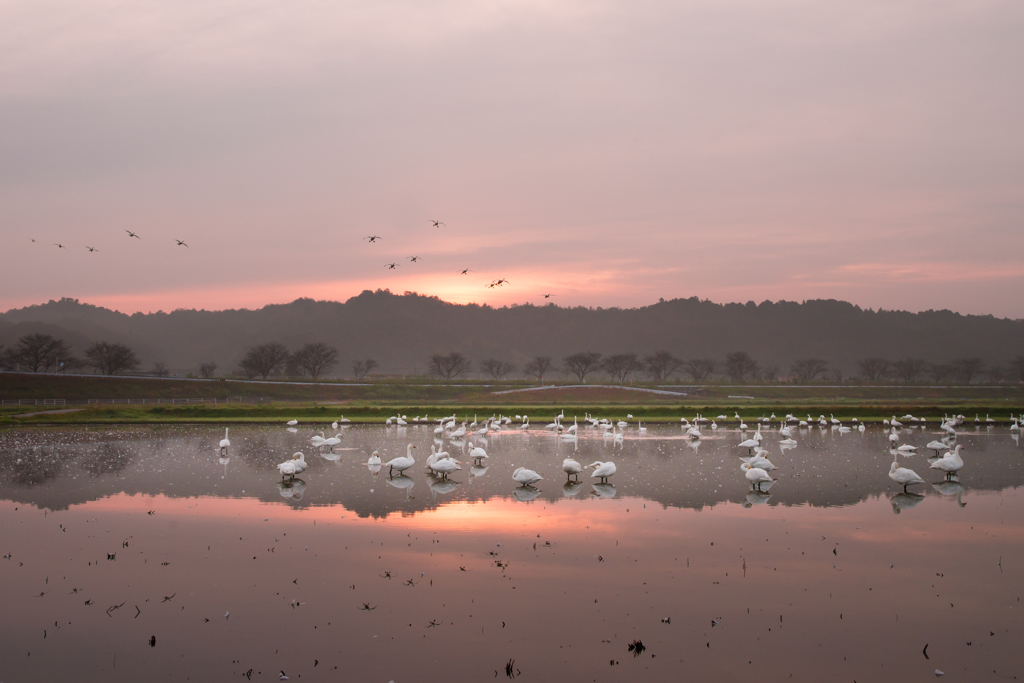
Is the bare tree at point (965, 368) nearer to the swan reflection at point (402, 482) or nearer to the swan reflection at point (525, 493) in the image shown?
the swan reflection at point (525, 493)

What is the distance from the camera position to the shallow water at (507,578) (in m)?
10.2

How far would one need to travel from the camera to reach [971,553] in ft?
51.1

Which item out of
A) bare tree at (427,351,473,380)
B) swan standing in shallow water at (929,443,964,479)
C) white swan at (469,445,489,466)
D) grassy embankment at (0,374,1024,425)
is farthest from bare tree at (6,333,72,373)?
swan standing in shallow water at (929,443,964,479)

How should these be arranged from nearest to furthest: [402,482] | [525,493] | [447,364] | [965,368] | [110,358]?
[525,493]
[402,482]
[110,358]
[447,364]
[965,368]

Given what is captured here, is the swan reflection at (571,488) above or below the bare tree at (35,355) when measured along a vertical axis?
below

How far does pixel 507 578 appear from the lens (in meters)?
13.7

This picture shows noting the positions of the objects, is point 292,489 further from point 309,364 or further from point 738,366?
point 738,366

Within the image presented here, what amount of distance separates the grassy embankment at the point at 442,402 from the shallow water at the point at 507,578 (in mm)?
35740

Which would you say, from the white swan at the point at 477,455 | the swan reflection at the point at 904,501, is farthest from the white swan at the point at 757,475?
the white swan at the point at 477,455

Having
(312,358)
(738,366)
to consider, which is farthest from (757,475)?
(738,366)

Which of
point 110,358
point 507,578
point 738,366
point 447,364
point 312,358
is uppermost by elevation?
point 110,358

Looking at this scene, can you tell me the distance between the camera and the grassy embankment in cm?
6087

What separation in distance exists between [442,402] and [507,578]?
252ft

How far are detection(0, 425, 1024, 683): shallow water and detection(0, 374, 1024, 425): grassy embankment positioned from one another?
35.7m
